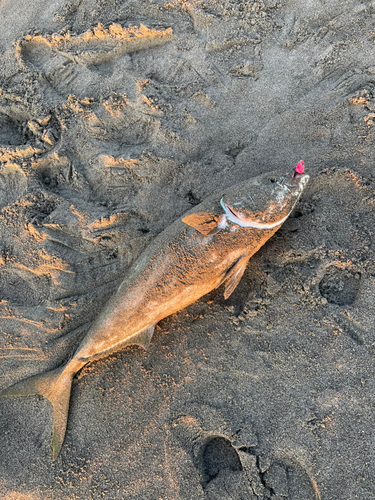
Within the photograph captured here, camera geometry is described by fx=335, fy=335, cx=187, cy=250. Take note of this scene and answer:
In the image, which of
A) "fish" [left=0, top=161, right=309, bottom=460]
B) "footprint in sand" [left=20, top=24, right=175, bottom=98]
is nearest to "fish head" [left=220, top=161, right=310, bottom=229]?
"fish" [left=0, top=161, right=309, bottom=460]

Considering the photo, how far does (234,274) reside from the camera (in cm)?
340

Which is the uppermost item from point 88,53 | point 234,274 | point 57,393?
point 88,53

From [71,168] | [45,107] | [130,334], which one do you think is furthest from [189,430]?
[45,107]

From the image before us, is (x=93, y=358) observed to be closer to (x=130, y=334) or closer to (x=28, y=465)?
(x=130, y=334)

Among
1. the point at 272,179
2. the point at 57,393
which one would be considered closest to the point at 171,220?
the point at 272,179

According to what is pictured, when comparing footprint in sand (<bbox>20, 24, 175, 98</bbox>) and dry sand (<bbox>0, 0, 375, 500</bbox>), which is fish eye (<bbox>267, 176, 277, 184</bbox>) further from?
footprint in sand (<bbox>20, 24, 175, 98</bbox>)

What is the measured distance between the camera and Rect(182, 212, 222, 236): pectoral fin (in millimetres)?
3236

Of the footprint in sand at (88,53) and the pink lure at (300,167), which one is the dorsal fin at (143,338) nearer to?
the pink lure at (300,167)

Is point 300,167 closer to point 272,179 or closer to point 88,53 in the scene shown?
point 272,179

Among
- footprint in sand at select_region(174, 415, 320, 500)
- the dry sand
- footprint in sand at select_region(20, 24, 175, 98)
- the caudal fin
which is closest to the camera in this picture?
footprint in sand at select_region(174, 415, 320, 500)

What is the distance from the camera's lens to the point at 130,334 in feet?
10.8

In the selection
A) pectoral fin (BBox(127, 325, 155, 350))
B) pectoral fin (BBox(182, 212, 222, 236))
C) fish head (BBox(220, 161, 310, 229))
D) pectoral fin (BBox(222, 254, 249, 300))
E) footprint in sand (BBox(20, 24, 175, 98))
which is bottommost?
pectoral fin (BBox(222, 254, 249, 300))

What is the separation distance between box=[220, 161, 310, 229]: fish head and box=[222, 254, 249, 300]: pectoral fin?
360 mm

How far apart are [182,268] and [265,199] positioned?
108 cm
